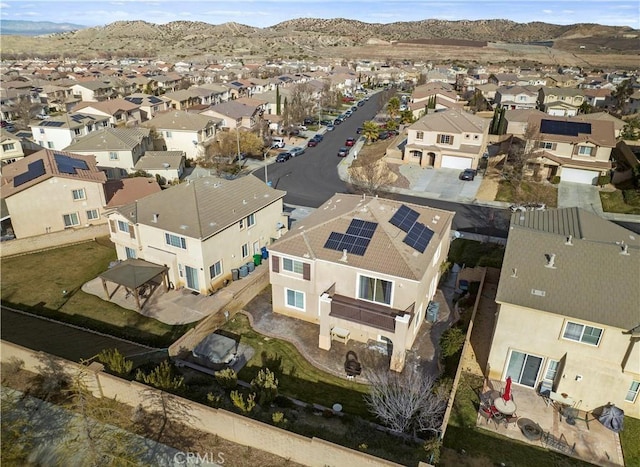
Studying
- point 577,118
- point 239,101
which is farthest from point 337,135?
point 577,118

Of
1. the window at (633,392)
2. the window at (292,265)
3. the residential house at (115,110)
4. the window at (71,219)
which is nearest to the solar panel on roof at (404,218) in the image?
the window at (292,265)

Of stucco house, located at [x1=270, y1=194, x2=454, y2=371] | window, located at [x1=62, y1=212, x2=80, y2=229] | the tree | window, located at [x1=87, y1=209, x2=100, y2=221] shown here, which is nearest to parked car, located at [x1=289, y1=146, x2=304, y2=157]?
window, located at [x1=87, y1=209, x2=100, y2=221]

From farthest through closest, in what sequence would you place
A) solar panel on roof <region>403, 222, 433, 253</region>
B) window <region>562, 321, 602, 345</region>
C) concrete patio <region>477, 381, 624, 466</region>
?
solar panel on roof <region>403, 222, 433, 253</region> < window <region>562, 321, 602, 345</region> < concrete patio <region>477, 381, 624, 466</region>

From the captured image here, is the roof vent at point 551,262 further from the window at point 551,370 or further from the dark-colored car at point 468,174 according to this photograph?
the dark-colored car at point 468,174

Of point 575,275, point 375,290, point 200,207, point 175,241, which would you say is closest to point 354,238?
point 375,290

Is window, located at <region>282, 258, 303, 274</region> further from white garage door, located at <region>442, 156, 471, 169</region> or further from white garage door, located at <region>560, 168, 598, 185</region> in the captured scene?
white garage door, located at <region>560, 168, 598, 185</region>

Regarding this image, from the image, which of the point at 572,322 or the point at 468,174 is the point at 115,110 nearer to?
the point at 468,174
